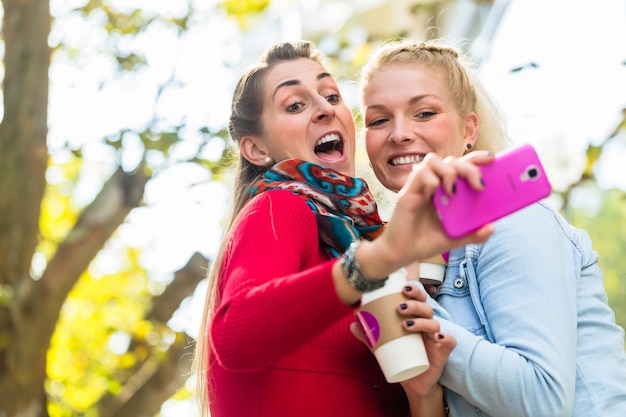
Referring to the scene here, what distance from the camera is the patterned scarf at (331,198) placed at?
2518 millimetres

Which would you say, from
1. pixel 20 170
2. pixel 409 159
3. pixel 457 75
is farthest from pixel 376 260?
pixel 20 170

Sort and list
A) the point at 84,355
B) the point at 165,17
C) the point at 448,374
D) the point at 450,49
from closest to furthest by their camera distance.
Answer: the point at 448,374 < the point at 450,49 < the point at 165,17 < the point at 84,355

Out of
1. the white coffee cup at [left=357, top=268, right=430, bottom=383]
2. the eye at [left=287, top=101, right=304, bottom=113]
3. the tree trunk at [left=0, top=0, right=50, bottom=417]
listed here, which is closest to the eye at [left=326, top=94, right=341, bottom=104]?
the eye at [left=287, top=101, right=304, bottom=113]

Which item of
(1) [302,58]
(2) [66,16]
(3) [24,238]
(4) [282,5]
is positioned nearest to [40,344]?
(3) [24,238]

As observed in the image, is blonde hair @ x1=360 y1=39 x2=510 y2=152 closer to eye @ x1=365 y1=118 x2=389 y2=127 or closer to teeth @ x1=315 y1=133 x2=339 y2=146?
eye @ x1=365 y1=118 x2=389 y2=127

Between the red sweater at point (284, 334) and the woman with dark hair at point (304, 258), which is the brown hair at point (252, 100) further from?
the red sweater at point (284, 334)

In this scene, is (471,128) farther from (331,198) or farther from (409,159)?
(331,198)

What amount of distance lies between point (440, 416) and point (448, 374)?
0.59 ft

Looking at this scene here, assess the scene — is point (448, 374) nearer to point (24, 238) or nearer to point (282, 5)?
point (24, 238)

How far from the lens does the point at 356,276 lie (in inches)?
75.3

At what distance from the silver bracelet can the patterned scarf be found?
1.90ft

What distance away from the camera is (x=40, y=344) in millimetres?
5664

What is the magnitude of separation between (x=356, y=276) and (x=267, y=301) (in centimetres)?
20

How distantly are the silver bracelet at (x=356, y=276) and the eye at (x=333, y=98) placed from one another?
1.21m
